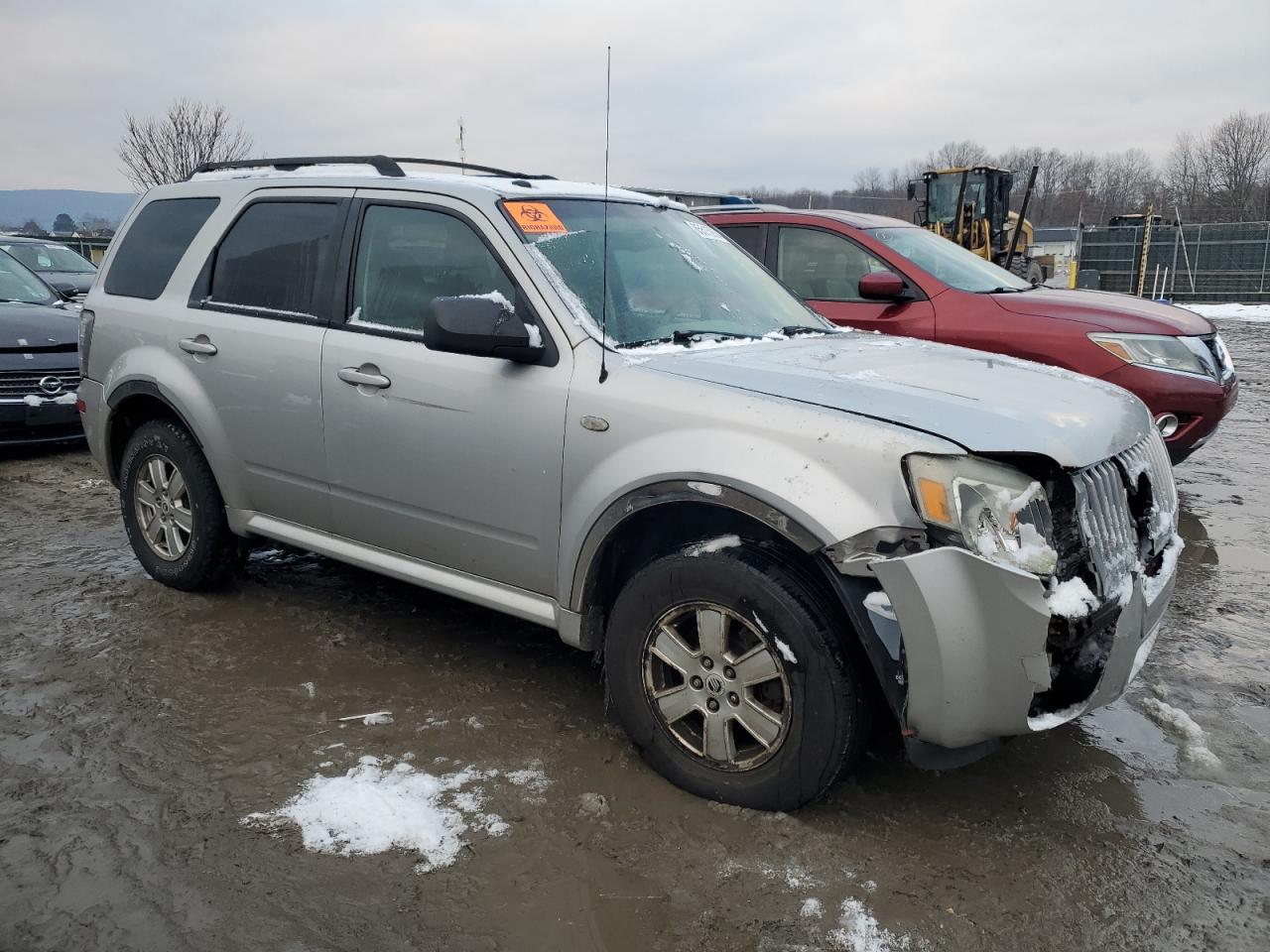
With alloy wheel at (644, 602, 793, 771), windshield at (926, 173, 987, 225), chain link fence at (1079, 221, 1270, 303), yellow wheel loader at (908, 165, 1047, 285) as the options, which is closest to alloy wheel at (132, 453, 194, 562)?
alloy wheel at (644, 602, 793, 771)

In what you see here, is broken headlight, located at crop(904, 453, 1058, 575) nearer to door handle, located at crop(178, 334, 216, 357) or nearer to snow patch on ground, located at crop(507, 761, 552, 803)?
snow patch on ground, located at crop(507, 761, 552, 803)

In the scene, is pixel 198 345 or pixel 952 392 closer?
pixel 952 392

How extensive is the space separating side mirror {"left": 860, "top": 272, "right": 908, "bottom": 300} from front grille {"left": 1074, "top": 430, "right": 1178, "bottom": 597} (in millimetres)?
2632

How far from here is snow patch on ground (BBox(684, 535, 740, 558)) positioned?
2.83 meters

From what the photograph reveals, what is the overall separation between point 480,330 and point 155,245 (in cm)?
245

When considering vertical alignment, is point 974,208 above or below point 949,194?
below

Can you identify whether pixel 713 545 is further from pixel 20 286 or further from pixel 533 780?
pixel 20 286

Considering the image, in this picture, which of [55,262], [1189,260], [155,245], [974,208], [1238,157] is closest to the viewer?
[155,245]

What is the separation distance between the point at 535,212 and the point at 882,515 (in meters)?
1.83

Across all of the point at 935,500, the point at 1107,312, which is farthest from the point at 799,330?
the point at 1107,312

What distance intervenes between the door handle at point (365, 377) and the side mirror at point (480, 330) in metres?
0.46

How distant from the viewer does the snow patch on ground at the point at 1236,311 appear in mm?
24566

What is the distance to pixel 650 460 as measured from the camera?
9.62 ft

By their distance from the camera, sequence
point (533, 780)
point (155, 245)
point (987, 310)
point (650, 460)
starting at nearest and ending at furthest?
point (650, 460) < point (533, 780) < point (155, 245) < point (987, 310)
